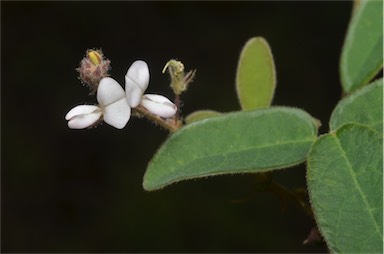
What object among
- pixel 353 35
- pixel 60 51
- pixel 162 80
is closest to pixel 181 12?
pixel 162 80

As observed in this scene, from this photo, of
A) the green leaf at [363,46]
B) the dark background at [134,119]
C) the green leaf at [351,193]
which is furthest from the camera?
the dark background at [134,119]

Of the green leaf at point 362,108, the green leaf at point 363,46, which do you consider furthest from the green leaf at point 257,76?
the green leaf at point 362,108

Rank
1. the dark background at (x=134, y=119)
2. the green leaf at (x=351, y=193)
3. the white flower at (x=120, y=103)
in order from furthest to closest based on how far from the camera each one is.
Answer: the dark background at (x=134, y=119) < the white flower at (x=120, y=103) < the green leaf at (x=351, y=193)

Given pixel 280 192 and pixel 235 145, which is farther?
pixel 280 192

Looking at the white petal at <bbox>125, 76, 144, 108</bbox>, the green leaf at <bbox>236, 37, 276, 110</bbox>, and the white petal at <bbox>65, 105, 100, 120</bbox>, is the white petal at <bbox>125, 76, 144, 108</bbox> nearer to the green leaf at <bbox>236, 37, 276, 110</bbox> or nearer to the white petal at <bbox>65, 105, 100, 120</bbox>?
the white petal at <bbox>65, 105, 100, 120</bbox>

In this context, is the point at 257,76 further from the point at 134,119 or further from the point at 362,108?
the point at 134,119

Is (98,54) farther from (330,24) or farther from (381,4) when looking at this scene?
(330,24)

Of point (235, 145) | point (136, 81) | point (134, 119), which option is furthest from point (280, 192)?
point (134, 119)

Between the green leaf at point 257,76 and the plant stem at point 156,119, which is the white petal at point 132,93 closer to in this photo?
the plant stem at point 156,119
